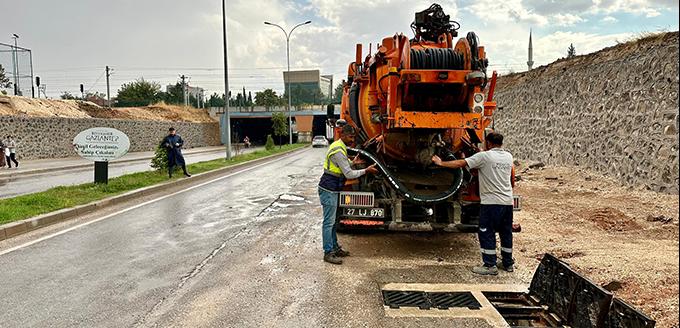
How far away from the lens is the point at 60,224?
320 inches

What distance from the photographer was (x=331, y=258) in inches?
226

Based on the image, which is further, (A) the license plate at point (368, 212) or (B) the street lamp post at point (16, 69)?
(B) the street lamp post at point (16, 69)

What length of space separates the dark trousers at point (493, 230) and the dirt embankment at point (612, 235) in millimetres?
611

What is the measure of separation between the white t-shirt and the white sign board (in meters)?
9.77

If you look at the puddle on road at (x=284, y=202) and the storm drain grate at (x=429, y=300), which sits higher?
the puddle on road at (x=284, y=202)

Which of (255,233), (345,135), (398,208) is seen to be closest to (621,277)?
(398,208)

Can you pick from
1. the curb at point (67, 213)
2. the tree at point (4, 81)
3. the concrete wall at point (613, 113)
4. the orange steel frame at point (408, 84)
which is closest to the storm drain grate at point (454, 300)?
the orange steel frame at point (408, 84)

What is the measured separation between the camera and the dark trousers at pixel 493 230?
5.33 m

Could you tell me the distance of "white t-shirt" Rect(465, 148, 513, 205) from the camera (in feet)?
17.5

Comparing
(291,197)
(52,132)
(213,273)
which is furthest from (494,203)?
(52,132)

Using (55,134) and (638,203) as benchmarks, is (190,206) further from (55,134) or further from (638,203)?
(55,134)

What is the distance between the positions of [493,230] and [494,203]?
12.9 inches

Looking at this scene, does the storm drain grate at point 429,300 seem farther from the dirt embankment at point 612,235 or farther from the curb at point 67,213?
the curb at point 67,213

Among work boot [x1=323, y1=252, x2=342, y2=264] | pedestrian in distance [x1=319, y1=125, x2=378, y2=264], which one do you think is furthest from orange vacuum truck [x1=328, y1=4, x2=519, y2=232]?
work boot [x1=323, y1=252, x2=342, y2=264]
